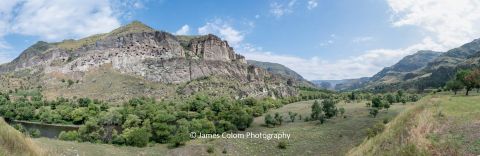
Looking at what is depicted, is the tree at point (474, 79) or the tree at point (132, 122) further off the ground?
the tree at point (474, 79)

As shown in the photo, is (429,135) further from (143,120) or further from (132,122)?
(143,120)

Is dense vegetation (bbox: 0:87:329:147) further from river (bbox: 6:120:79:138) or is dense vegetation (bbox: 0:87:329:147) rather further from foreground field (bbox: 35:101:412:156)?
foreground field (bbox: 35:101:412:156)

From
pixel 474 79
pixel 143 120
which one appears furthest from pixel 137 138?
pixel 474 79

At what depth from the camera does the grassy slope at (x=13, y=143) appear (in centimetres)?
1094

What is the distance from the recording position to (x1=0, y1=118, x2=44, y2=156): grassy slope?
10.9 m

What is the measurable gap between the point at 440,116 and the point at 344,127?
219 ft

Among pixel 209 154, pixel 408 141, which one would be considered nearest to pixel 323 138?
pixel 209 154

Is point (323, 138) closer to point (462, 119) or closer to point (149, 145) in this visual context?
point (149, 145)

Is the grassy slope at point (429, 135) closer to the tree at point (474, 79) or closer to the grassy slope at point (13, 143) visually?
the grassy slope at point (13, 143)

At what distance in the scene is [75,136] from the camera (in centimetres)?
8931

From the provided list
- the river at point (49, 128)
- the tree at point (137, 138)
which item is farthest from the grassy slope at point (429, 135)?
the river at point (49, 128)

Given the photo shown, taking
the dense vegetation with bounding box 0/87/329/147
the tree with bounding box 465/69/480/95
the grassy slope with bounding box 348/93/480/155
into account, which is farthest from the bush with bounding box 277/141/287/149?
the grassy slope with bounding box 348/93/480/155

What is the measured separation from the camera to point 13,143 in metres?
11.2

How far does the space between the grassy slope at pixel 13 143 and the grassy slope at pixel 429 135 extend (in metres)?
17.7
